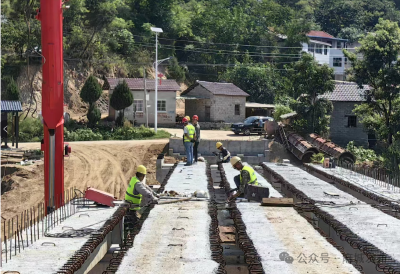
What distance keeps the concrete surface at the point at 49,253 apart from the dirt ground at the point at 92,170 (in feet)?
35.7

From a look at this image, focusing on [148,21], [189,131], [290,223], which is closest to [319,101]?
[189,131]

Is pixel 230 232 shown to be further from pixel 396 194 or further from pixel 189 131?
pixel 189 131

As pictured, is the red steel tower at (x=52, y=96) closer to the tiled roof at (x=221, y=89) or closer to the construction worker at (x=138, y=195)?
the construction worker at (x=138, y=195)

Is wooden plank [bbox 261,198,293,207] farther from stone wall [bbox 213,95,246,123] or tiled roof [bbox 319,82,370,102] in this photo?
stone wall [bbox 213,95,246,123]

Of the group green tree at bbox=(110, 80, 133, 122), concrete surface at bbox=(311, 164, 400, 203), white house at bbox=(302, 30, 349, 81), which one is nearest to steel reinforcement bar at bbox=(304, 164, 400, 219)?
concrete surface at bbox=(311, 164, 400, 203)

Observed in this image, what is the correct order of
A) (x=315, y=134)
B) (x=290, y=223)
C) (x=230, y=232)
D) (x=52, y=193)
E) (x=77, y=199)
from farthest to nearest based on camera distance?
(x=315, y=134), (x=52, y=193), (x=77, y=199), (x=230, y=232), (x=290, y=223)

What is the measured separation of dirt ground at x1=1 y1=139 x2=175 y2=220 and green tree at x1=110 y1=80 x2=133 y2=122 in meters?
5.04

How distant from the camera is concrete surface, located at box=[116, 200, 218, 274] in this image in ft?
23.3

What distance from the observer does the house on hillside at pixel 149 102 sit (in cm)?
3906

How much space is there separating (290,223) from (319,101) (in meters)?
23.2

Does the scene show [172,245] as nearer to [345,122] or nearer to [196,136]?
[196,136]

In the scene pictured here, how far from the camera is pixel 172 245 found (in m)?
8.27

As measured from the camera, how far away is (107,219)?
10.1m

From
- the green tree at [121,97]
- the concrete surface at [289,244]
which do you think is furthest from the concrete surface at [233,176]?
the green tree at [121,97]
